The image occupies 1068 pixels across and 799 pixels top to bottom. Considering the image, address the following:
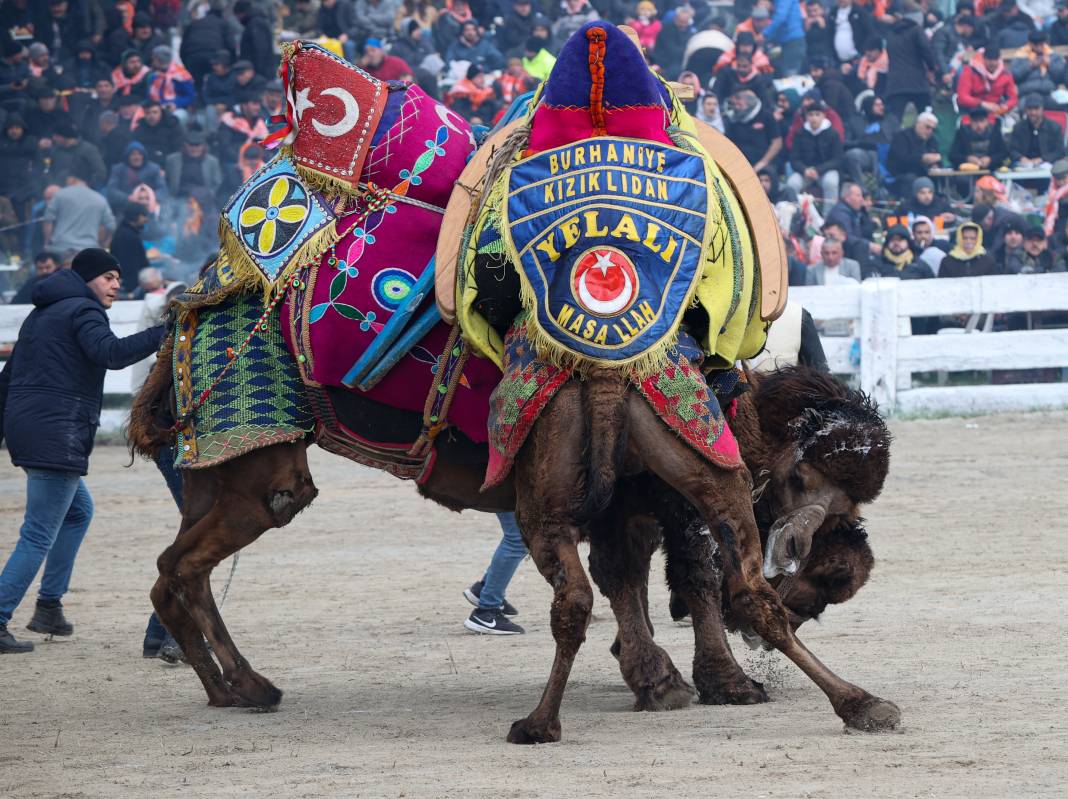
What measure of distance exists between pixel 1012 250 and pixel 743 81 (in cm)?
405

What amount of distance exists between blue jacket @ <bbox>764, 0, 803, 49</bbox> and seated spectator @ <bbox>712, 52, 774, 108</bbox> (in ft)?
3.15

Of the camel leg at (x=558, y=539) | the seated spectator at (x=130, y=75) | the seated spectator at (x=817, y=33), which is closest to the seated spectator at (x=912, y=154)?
the seated spectator at (x=817, y=33)

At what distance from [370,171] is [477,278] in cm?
90

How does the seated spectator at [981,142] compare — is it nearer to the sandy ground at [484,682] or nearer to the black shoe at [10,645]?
the sandy ground at [484,682]

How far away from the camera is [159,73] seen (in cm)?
1872

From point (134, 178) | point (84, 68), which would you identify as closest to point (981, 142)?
point (134, 178)

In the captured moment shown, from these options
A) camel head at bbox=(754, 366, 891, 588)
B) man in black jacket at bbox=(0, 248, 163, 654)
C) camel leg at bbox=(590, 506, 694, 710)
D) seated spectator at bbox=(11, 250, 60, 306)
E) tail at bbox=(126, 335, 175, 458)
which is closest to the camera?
camel leg at bbox=(590, 506, 694, 710)

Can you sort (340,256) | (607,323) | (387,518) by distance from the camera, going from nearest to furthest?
(607,323)
(340,256)
(387,518)


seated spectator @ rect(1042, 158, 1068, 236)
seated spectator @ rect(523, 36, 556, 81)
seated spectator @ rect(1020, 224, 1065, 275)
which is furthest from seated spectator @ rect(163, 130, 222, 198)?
seated spectator @ rect(1042, 158, 1068, 236)

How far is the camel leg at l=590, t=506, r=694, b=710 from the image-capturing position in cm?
557

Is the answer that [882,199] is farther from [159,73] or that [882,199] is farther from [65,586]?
[65,586]

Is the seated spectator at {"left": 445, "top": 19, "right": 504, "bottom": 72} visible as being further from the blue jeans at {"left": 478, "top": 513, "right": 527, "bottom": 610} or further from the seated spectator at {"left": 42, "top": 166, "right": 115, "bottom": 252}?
the blue jeans at {"left": 478, "top": 513, "right": 527, "bottom": 610}

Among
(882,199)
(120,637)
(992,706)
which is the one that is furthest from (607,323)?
(882,199)

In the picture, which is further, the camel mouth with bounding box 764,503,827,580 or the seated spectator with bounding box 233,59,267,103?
the seated spectator with bounding box 233,59,267,103
